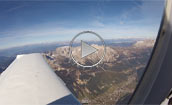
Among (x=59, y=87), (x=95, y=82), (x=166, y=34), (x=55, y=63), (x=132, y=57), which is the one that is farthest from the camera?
(x=95, y=82)

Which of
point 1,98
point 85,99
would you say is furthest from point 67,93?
point 85,99

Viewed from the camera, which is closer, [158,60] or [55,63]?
[158,60]

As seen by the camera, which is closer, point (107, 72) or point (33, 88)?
point (33, 88)

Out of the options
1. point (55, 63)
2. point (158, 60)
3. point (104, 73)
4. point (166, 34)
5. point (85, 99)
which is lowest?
point (85, 99)

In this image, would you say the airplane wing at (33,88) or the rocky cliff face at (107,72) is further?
the rocky cliff face at (107,72)

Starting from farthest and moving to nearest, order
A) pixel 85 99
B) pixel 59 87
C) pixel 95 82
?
pixel 95 82 → pixel 85 99 → pixel 59 87

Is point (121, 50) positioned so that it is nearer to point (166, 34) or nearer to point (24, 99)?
point (166, 34)

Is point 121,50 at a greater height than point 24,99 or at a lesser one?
greater

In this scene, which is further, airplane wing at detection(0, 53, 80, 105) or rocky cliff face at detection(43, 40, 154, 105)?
rocky cliff face at detection(43, 40, 154, 105)
